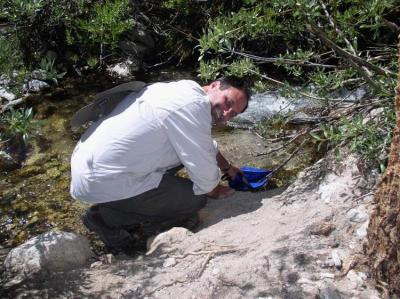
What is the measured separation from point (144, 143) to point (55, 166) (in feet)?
6.37

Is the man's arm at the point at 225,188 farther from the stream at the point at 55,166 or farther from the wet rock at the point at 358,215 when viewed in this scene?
the wet rock at the point at 358,215

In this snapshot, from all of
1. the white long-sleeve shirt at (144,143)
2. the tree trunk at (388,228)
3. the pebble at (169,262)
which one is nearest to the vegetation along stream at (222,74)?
the tree trunk at (388,228)

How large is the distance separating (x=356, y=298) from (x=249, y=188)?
179cm

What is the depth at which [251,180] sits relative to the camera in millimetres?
4297

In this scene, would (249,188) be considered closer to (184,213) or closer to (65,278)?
(184,213)

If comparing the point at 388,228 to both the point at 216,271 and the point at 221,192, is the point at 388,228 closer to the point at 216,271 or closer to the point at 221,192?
the point at 216,271

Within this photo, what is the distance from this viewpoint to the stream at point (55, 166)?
13.9ft

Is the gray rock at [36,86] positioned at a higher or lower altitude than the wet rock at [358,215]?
higher

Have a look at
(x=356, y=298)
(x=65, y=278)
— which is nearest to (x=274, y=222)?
(x=356, y=298)

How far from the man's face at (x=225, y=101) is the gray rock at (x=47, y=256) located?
4.40 feet

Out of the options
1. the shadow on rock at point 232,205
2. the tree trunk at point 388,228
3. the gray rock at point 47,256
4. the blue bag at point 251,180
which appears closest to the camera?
the tree trunk at point 388,228

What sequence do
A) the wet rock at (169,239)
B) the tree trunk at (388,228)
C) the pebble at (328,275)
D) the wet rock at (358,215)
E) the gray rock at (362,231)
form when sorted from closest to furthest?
the tree trunk at (388,228) → the pebble at (328,275) → the gray rock at (362,231) → the wet rock at (358,215) → the wet rock at (169,239)


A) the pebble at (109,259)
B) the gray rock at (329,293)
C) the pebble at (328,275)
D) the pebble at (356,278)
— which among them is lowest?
the pebble at (109,259)

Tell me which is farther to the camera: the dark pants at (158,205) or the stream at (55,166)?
the stream at (55,166)
